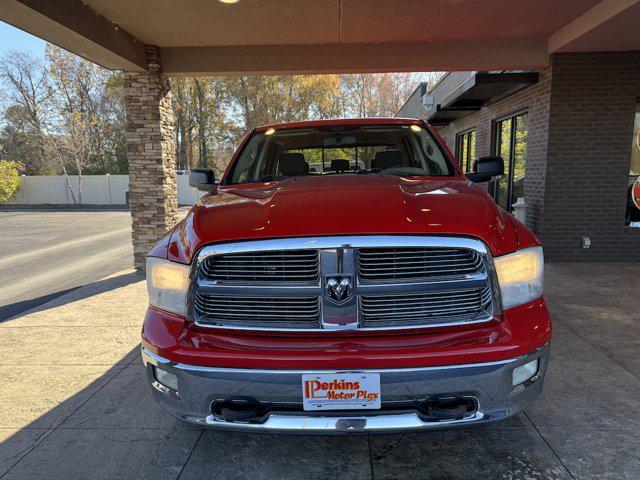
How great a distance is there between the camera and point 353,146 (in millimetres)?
3875

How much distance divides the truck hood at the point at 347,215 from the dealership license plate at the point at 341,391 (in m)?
0.62

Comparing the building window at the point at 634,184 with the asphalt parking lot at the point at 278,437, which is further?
the building window at the point at 634,184

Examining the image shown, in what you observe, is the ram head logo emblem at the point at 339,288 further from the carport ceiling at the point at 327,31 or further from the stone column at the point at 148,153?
the stone column at the point at 148,153

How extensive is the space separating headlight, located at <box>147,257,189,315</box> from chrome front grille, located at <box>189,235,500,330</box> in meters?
0.08

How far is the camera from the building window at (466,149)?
13.2m

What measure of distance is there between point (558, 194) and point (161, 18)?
6.76m

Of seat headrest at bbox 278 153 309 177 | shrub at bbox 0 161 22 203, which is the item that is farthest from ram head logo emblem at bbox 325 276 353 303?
shrub at bbox 0 161 22 203

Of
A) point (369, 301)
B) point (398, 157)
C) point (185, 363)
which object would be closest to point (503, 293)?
point (369, 301)

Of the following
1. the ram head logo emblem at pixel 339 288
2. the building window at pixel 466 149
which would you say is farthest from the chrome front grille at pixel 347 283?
the building window at pixel 466 149

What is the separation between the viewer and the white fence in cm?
2678

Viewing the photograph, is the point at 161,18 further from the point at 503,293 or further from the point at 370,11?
the point at 503,293

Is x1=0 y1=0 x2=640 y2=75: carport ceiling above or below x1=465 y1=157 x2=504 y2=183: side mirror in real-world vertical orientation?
above

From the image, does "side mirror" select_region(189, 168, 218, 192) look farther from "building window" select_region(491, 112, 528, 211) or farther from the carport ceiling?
"building window" select_region(491, 112, 528, 211)

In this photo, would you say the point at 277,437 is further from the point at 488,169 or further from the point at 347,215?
the point at 488,169
